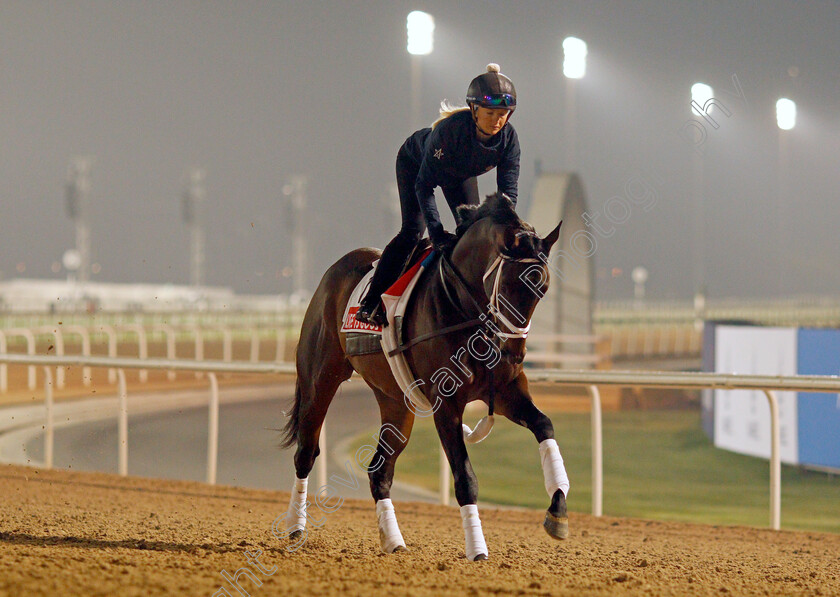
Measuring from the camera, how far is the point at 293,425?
5871mm

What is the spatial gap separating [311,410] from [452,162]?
1.78 m

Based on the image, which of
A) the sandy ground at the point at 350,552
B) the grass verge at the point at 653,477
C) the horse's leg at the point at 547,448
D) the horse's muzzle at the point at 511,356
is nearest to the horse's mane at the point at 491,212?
the horse's muzzle at the point at 511,356

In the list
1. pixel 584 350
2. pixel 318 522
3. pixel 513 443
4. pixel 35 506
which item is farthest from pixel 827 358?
pixel 584 350

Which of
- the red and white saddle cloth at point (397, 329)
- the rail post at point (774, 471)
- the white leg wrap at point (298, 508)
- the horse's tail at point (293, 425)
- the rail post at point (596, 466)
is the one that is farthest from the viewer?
the rail post at point (596, 466)

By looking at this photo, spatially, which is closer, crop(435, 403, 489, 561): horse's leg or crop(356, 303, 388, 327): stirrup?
crop(435, 403, 489, 561): horse's leg

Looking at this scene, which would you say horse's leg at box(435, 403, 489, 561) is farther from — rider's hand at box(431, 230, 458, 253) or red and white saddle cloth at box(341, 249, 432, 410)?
rider's hand at box(431, 230, 458, 253)

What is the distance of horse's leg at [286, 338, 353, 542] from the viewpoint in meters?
5.48

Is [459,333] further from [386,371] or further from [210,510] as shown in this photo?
[210,510]

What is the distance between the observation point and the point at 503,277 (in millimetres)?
4152

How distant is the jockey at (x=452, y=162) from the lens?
4.52 metres

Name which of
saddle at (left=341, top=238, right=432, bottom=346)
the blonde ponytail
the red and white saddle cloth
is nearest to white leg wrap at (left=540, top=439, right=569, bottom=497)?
the red and white saddle cloth

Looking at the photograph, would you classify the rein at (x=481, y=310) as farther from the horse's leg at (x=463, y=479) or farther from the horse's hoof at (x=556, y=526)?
the horse's hoof at (x=556, y=526)

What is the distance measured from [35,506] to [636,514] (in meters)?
5.26

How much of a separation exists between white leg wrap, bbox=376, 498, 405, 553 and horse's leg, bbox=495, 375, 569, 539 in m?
0.91
